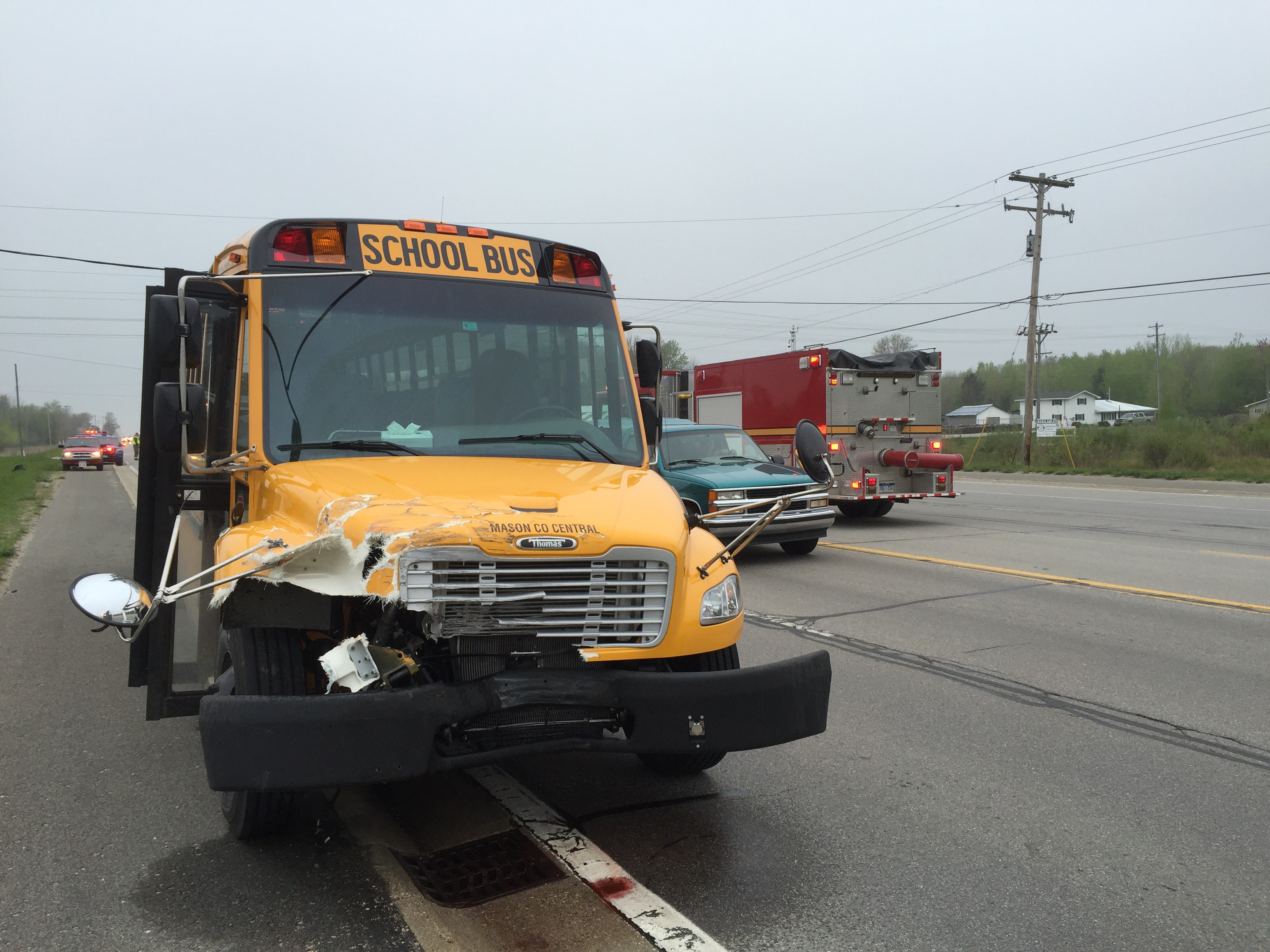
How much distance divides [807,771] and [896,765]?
18.1 inches

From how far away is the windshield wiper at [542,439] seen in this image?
14.8 ft

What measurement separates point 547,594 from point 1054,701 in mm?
3955

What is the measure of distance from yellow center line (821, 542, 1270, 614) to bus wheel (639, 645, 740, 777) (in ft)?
21.0

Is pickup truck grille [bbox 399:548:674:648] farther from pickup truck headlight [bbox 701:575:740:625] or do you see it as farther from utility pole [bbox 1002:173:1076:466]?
utility pole [bbox 1002:173:1076:466]

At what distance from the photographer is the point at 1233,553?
12289mm

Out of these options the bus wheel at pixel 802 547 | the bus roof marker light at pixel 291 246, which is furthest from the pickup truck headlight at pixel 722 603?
the bus wheel at pixel 802 547

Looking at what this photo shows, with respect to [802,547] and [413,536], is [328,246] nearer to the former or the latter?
[413,536]

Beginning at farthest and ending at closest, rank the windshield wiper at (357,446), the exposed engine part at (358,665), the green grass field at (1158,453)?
the green grass field at (1158,453) → the windshield wiper at (357,446) → the exposed engine part at (358,665)

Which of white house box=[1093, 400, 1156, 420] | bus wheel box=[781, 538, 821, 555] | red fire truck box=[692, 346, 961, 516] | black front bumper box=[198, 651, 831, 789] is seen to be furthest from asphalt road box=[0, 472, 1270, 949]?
white house box=[1093, 400, 1156, 420]

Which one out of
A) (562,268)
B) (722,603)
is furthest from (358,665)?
(562,268)

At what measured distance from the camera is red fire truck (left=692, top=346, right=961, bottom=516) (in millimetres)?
16625

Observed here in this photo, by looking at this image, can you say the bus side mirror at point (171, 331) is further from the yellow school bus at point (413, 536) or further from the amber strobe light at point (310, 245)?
the amber strobe light at point (310, 245)

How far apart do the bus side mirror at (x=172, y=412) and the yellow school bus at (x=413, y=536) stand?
11mm

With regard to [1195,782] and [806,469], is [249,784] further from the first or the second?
[1195,782]
